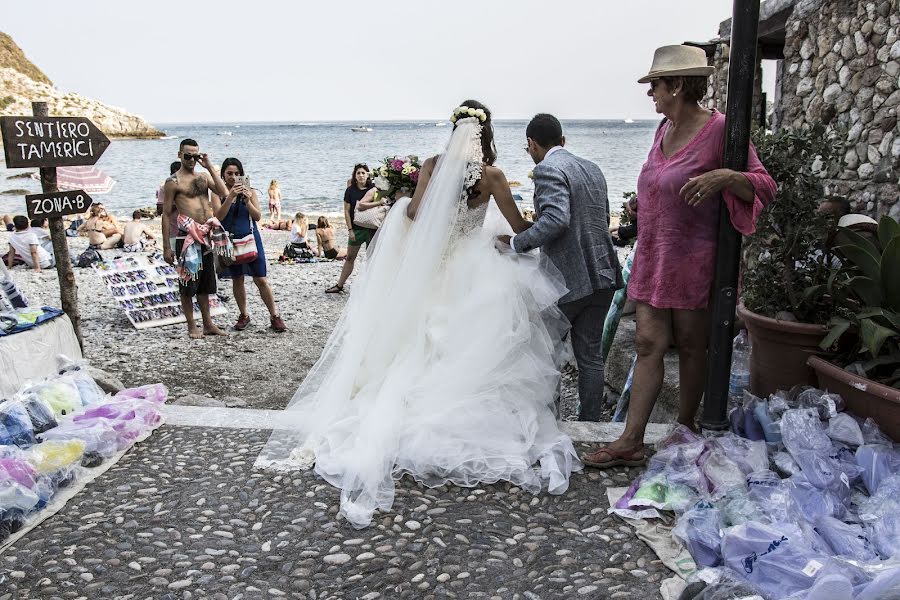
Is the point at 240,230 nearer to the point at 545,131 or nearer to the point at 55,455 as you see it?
the point at 55,455

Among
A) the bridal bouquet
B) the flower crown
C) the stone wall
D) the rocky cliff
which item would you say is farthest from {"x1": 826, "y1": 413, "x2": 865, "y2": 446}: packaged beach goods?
the rocky cliff

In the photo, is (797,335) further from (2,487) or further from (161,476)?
(2,487)

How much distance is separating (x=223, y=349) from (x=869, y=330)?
621cm

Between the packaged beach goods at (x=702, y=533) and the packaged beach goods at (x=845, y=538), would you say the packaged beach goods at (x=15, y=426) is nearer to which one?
the packaged beach goods at (x=702, y=533)

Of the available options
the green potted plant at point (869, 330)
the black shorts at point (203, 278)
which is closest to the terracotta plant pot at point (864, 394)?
the green potted plant at point (869, 330)

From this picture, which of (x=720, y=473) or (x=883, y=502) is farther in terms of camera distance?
(x=720, y=473)

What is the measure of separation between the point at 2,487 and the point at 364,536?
177 cm

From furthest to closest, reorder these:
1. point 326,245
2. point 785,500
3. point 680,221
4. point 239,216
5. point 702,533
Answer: point 326,245 → point 239,216 → point 680,221 → point 785,500 → point 702,533

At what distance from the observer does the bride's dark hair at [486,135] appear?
14.6 ft

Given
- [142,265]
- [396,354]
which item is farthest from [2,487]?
[142,265]

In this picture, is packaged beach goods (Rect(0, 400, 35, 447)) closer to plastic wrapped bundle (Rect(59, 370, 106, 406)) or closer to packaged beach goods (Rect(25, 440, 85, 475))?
A: packaged beach goods (Rect(25, 440, 85, 475))

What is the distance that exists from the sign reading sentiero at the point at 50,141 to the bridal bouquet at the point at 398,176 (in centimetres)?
245

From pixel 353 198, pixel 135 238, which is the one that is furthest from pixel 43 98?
pixel 353 198

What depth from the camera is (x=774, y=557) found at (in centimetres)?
253
